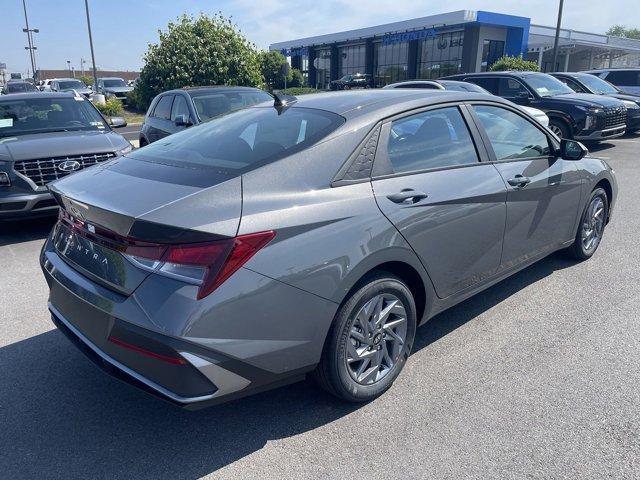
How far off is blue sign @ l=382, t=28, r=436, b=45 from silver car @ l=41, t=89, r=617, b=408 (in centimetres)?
3997

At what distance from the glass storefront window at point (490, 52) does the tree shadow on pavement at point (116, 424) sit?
40.2 meters

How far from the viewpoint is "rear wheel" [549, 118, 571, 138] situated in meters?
11.9

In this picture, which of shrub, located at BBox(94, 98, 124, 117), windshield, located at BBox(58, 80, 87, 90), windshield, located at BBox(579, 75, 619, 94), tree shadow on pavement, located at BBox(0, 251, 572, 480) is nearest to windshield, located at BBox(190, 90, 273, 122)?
tree shadow on pavement, located at BBox(0, 251, 572, 480)

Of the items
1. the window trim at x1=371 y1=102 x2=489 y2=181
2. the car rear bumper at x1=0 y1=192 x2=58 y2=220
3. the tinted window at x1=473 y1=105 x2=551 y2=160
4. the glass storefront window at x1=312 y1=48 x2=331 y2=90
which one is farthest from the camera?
the glass storefront window at x1=312 y1=48 x2=331 y2=90

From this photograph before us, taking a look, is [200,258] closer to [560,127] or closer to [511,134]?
[511,134]

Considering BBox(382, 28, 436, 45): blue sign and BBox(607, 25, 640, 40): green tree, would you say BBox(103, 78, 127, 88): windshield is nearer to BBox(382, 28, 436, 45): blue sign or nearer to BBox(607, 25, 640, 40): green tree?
BBox(382, 28, 436, 45): blue sign

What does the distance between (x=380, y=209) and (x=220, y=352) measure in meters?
1.15

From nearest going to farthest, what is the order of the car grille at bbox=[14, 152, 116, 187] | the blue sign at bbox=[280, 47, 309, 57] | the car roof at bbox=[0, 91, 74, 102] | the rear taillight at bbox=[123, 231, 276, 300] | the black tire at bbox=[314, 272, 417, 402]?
the rear taillight at bbox=[123, 231, 276, 300] < the black tire at bbox=[314, 272, 417, 402] < the car grille at bbox=[14, 152, 116, 187] < the car roof at bbox=[0, 91, 74, 102] < the blue sign at bbox=[280, 47, 309, 57]

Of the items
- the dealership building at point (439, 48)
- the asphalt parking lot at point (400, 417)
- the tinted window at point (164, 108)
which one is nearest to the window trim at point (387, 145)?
the asphalt parking lot at point (400, 417)

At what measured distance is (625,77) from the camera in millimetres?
18875

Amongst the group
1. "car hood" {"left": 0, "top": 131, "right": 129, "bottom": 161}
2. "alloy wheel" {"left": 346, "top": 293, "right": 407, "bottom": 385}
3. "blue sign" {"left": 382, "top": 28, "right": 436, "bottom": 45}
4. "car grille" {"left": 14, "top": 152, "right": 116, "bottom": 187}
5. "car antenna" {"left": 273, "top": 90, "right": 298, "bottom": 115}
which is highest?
"blue sign" {"left": 382, "top": 28, "right": 436, "bottom": 45}

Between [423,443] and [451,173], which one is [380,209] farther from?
[423,443]

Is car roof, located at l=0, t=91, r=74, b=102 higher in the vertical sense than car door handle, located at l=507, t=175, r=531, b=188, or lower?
higher

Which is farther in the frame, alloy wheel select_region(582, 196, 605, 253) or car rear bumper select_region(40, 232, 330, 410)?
alloy wheel select_region(582, 196, 605, 253)
